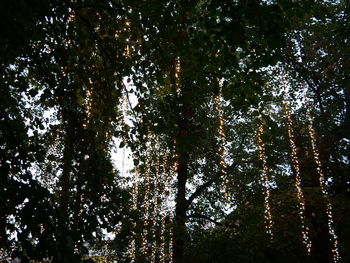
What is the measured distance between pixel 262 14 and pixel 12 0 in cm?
212

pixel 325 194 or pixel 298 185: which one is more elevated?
pixel 298 185

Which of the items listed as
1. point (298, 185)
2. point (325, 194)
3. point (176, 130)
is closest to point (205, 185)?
point (298, 185)

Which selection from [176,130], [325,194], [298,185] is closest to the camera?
[176,130]

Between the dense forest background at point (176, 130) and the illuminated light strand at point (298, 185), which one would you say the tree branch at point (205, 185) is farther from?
the illuminated light strand at point (298, 185)

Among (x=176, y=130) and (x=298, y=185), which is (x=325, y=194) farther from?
(x=176, y=130)

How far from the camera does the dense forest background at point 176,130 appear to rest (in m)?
2.88

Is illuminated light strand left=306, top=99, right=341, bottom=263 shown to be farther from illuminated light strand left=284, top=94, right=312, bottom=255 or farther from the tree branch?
the tree branch

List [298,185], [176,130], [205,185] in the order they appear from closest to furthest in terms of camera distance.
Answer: [176,130] < [298,185] < [205,185]

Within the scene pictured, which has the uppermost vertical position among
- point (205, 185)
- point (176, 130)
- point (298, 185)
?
point (205, 185)

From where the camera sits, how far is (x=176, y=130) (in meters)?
4.23

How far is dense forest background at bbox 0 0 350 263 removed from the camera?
9.44 feet

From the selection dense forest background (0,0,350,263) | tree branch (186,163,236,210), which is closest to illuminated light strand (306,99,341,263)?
dense forest background (0,0,350,263)

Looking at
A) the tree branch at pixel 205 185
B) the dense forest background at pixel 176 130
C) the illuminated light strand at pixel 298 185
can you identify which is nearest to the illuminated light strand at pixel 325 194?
the dense forest background at pixel 176 130

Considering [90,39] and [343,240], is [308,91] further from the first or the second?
[90,39]
